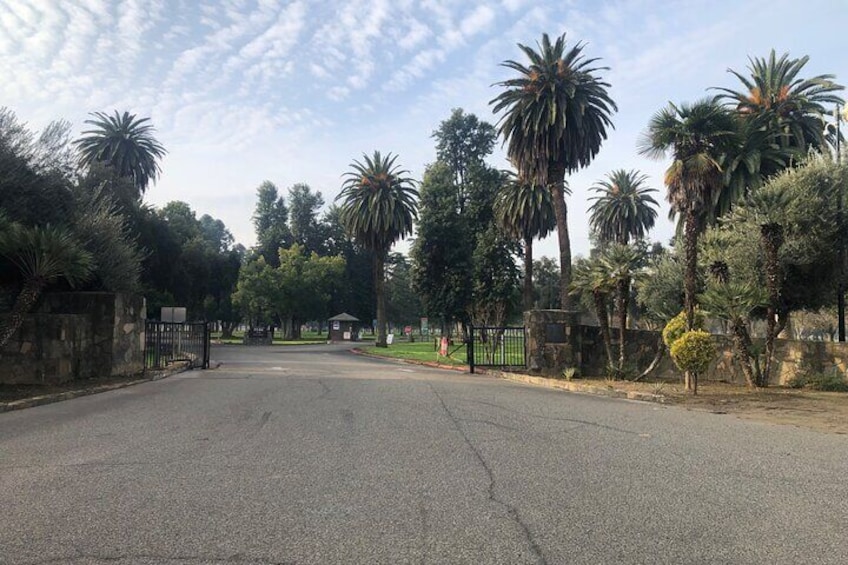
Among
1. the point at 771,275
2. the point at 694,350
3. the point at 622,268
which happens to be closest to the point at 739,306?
the point at 771,275

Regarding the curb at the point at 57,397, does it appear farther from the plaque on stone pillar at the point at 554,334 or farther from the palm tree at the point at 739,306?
the palm tree at the point at 739,306

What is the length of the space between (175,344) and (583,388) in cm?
1701

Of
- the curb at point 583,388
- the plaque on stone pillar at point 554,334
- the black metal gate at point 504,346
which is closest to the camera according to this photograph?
the curb at point 583,388

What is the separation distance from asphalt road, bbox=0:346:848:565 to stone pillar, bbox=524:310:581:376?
10.8 m

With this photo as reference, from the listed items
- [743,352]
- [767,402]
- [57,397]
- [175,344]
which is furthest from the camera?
[175,344]

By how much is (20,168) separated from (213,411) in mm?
10486

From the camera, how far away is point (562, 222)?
34.9 meters

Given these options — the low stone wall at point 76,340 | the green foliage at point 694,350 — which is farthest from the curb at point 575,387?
the low stone wall at point 76,340

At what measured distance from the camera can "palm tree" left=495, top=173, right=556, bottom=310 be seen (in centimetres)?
4928

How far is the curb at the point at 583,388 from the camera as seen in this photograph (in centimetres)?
1585

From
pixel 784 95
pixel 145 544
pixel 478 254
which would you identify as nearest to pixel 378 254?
pixel 478 254

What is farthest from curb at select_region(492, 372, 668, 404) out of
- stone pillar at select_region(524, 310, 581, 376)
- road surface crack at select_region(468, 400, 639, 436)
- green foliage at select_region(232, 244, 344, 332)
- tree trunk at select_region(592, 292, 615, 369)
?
green foliage at select_region(232, 244, 344, 332)

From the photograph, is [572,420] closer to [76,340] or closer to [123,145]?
[76,340]

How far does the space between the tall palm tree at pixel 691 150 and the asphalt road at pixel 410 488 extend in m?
8.11
